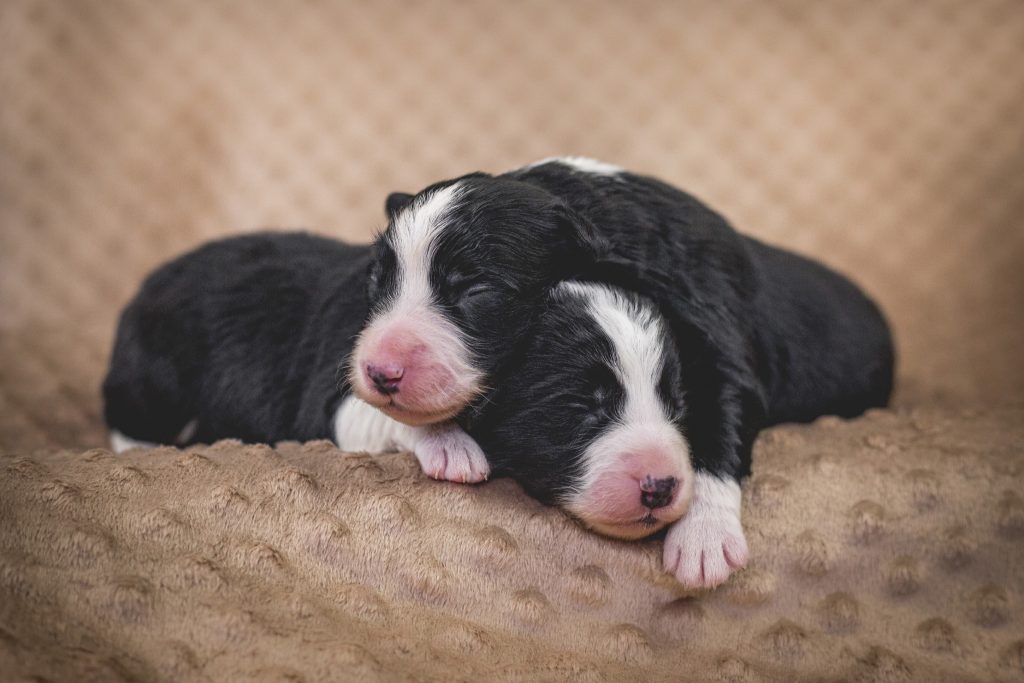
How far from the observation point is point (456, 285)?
5.07ft

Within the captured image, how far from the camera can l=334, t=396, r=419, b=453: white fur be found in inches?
67.5

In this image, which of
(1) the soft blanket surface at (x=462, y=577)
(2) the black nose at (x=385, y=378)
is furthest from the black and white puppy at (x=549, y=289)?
(1) the soft blanket surface at (x=462, y=577)

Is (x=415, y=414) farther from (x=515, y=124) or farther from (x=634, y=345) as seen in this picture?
(x=515, y=124)

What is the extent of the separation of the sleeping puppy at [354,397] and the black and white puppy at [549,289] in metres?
Answer: 0.04

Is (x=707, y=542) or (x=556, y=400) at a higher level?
(x=556, y=400)

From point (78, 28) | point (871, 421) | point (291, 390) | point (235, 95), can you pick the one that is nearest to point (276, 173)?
point (235, 95)

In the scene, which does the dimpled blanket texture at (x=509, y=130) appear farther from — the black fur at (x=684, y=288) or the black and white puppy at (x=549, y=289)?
the black and white puppy at (x=549, y=289)

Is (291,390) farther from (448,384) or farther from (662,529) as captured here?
(662,529)

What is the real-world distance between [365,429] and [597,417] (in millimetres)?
526

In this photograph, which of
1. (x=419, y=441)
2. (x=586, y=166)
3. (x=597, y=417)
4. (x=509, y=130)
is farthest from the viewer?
(x=509, y=130)

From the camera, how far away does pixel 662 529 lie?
1534 mm

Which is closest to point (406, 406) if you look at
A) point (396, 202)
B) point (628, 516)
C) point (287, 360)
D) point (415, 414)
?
point (415, 414)

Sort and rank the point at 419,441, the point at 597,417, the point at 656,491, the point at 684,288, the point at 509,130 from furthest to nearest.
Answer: the point at 509,130 → the point at 684,288 → the point at 419,441 → the point at 597,417 → the point at 656,491

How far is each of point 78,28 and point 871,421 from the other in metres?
2.99
